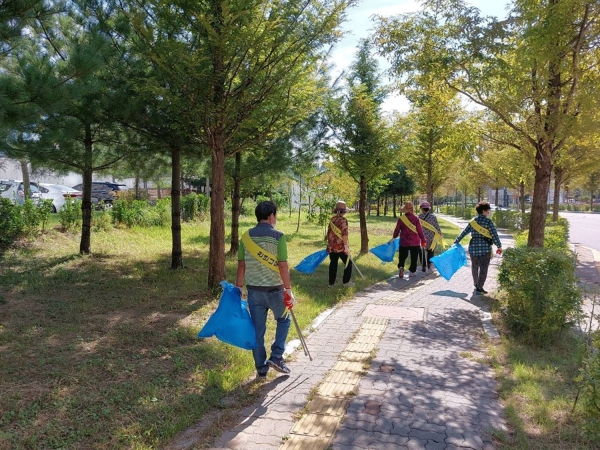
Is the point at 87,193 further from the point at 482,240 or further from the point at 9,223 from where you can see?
the point at 482,240

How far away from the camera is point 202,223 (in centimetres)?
1891

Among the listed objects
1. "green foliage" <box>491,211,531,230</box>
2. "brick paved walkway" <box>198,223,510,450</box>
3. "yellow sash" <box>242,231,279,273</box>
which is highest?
"yellow sash" <box>242,231,279,273</box>

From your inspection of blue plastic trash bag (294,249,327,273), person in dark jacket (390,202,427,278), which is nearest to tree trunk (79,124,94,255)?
blue plastic trash bag (294,249,327,273)

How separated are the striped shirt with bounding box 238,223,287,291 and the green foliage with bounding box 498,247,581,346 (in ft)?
10.2

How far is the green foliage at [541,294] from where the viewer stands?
5.07 m

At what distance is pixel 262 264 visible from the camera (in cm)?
421

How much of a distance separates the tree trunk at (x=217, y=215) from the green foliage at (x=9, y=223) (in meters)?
5.51

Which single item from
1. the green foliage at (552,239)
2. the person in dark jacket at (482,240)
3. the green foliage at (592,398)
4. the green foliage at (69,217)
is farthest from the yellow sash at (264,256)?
the green foliage at (69,217)

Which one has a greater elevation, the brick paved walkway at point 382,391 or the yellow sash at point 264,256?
the yellow sash at point 264,256

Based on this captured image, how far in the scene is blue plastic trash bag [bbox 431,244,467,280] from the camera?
842 cm

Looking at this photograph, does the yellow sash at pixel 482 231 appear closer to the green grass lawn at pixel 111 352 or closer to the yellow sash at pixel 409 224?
the yellow sash at pixel 409 224

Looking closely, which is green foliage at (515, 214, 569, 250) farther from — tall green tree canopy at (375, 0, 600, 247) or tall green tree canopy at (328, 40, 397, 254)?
tall green tree canopy at (328, 40, 397, 254)

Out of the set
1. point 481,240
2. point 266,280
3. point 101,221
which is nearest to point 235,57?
point 266,280

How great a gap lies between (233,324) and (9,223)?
809 centimetres
